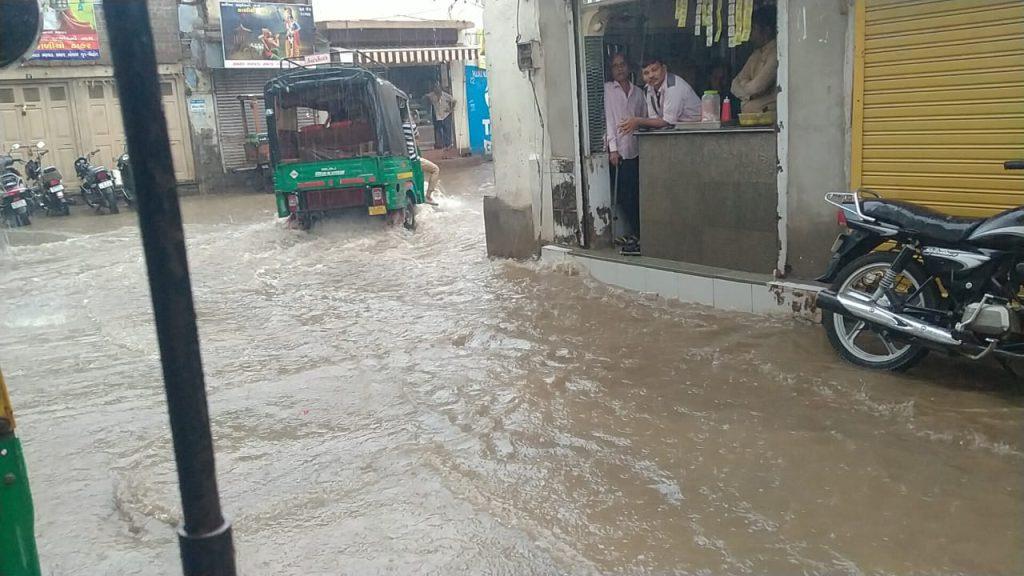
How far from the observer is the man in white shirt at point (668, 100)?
7.45 metres

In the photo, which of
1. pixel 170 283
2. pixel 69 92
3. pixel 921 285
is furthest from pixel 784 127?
pixel 69 92

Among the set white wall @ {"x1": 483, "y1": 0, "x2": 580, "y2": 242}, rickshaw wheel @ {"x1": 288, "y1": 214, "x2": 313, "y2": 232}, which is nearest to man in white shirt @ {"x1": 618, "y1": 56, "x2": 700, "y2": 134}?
white wall @ {"x1": 483, "y1": 0, "x2": 580, "y2": 242}

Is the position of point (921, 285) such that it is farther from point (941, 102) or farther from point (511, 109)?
point (511, 109)

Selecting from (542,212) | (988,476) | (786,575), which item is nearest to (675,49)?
(542,212)

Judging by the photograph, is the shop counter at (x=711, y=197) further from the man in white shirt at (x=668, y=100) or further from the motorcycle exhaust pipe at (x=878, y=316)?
the motorcycle exhaust pipe at (x=878, y=316)

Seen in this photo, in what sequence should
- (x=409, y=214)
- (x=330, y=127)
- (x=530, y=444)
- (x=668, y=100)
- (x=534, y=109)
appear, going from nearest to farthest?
(x=530, y=444)
(x=668, y=100)
(x=534, y=109)
(x=409, y=214)
(x=330, y=127)

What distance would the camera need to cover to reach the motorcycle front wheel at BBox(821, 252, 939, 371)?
473 cm

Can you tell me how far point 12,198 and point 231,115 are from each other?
6.74m

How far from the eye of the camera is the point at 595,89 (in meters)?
7.97

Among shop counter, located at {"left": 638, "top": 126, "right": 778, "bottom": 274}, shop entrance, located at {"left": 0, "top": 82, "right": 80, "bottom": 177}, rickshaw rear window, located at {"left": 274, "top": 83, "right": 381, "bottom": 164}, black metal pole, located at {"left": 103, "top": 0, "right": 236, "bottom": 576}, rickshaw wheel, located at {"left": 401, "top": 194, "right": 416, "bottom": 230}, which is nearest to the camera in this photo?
black metal pole, located at {"left": 103, "top": 0, "right": 236, "bottom": 576}

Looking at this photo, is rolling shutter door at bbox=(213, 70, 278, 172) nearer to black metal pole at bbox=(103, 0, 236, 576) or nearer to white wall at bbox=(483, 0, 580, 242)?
white wall at bbox=(483, 0, 580, 242)

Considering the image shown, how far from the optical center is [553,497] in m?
3.80

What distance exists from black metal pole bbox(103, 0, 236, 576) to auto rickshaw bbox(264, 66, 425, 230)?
9644mm

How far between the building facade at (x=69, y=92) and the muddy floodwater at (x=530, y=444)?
1152 centimetres
